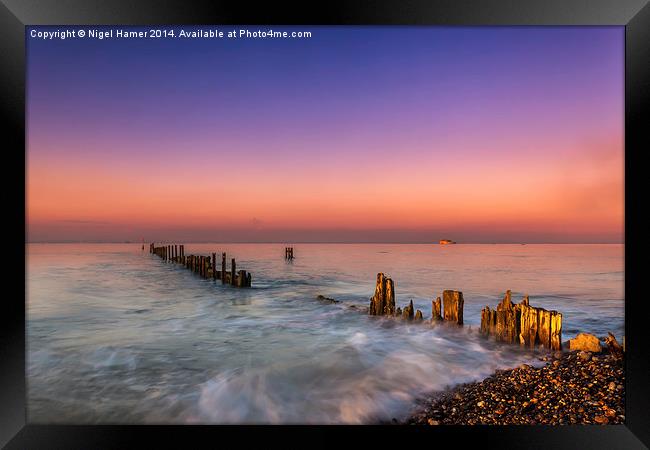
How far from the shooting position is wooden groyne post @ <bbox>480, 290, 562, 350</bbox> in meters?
7.05

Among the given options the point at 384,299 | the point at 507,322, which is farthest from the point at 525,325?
the point at 384,299

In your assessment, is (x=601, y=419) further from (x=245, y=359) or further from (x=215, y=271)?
(x=215, y=271)

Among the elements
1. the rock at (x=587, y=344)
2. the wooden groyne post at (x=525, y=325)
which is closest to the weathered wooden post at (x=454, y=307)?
the wooden groyne post at (x=525, y=325)

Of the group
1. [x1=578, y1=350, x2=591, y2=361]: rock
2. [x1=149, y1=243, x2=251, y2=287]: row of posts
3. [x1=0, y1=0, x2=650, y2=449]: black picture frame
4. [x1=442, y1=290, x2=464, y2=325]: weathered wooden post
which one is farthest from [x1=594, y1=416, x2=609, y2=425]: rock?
[x1=149, y1=243, x2=251, y2=287]: row of posts

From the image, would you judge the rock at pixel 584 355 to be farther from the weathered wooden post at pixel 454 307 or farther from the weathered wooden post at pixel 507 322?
the weathered wooden post at pixel 454 307

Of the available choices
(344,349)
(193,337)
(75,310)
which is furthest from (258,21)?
(75,310)

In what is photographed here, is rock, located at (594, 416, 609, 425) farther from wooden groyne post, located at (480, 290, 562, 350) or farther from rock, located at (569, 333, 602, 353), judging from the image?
wooden groyne post, located at (480, 290, 562, 350)

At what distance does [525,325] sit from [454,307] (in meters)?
2.05

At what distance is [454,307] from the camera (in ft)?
30.7

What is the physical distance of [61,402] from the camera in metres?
5.53

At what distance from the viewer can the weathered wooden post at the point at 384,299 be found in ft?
36.4

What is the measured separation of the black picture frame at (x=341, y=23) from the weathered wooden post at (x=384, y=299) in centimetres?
723

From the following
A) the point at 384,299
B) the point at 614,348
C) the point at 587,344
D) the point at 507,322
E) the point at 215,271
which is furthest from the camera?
the point at 215,271

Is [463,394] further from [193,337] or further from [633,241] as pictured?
[193,337]
